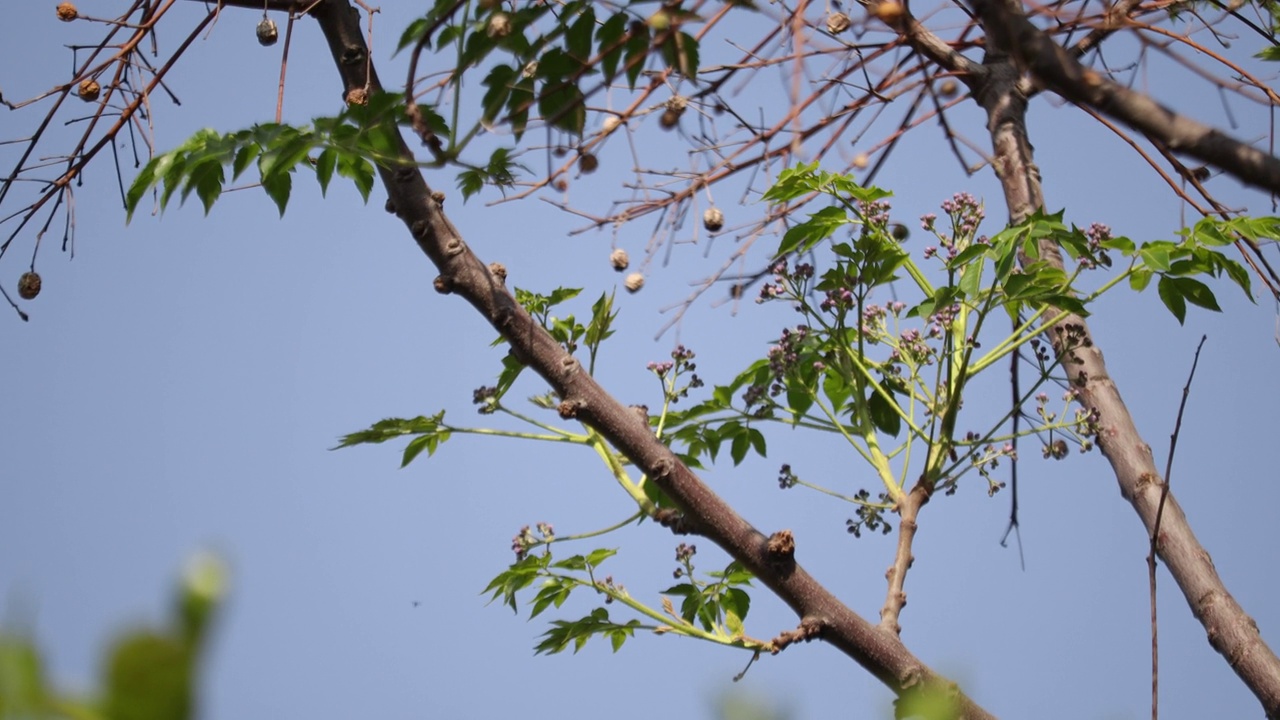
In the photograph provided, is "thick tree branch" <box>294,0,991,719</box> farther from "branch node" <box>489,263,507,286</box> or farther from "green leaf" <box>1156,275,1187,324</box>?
"green leaf" <box>1156,275,1187,324</box>

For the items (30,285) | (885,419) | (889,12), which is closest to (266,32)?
(30,285)

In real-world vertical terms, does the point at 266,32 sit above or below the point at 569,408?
above

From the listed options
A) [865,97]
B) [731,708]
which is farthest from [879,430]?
[731,708]

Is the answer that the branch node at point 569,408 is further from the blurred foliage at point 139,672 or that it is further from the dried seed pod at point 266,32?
the blurred foliage at point 139,672

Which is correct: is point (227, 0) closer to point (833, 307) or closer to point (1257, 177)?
point (833, 307)

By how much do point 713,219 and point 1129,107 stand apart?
4.33 ft

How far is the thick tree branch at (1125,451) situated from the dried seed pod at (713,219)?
700 millimetres

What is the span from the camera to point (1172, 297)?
218 centimetres

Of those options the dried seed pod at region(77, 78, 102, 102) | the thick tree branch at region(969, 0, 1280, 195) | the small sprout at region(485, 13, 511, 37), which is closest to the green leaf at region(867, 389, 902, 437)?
the small sprout at region(485, 13, 511, 37)

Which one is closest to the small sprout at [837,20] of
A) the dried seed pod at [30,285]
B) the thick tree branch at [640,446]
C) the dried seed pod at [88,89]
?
the thick tree branch at [640,446]

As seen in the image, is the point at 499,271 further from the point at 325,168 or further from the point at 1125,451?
the point at 1125,451

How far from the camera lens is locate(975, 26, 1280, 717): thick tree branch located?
1.93m

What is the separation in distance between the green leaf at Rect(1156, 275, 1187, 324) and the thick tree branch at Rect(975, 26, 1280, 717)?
0.57 ft

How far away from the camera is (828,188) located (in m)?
2.16
